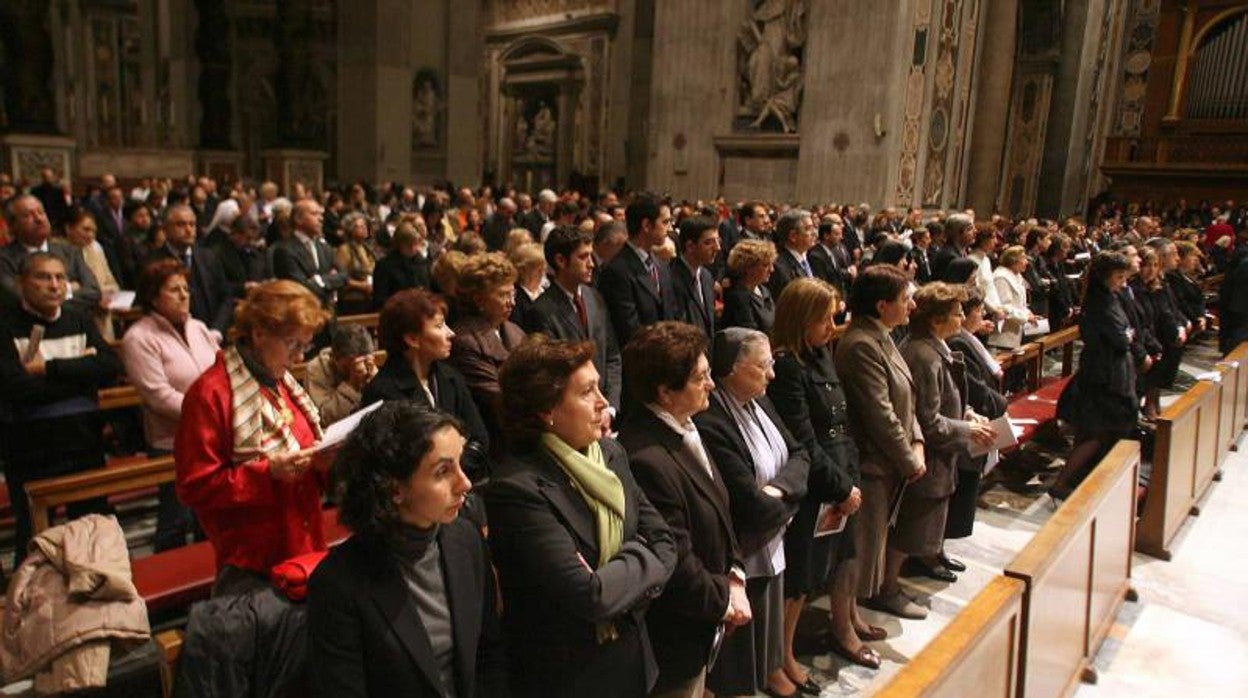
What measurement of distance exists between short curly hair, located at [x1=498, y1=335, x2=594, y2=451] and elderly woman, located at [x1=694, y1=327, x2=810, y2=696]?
77 centimetres

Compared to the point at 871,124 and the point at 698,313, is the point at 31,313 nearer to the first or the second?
the point at 698,313

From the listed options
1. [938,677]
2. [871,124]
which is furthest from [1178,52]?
[938,677]

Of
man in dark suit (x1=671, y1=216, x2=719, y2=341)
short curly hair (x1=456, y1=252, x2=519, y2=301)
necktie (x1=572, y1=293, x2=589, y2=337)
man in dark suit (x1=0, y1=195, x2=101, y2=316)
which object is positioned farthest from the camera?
man in dark suit (x1=671, y1=216, x2=719, y2=341)

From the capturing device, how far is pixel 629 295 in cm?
542

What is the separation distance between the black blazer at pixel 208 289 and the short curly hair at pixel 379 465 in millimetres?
4651

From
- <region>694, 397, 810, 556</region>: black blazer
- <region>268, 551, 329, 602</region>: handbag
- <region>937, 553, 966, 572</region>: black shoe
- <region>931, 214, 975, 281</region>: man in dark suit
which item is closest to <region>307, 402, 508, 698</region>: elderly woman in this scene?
<region>268, 551, 329, 602</region>: handbag

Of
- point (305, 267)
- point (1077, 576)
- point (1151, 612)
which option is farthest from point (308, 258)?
point (1151, 612)

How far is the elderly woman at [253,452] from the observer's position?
2557 mm

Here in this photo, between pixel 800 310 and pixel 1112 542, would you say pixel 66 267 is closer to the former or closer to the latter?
pixel 800 310

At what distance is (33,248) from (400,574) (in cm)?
505

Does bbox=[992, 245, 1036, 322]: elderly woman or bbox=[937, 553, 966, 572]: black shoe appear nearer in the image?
bbox=[937, 553, 966, 572]: black shoe

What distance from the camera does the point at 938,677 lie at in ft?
7.56

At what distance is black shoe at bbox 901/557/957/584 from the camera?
5062 mm

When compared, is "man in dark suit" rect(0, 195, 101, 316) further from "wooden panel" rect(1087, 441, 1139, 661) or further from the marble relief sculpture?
the marble relief sculpture
